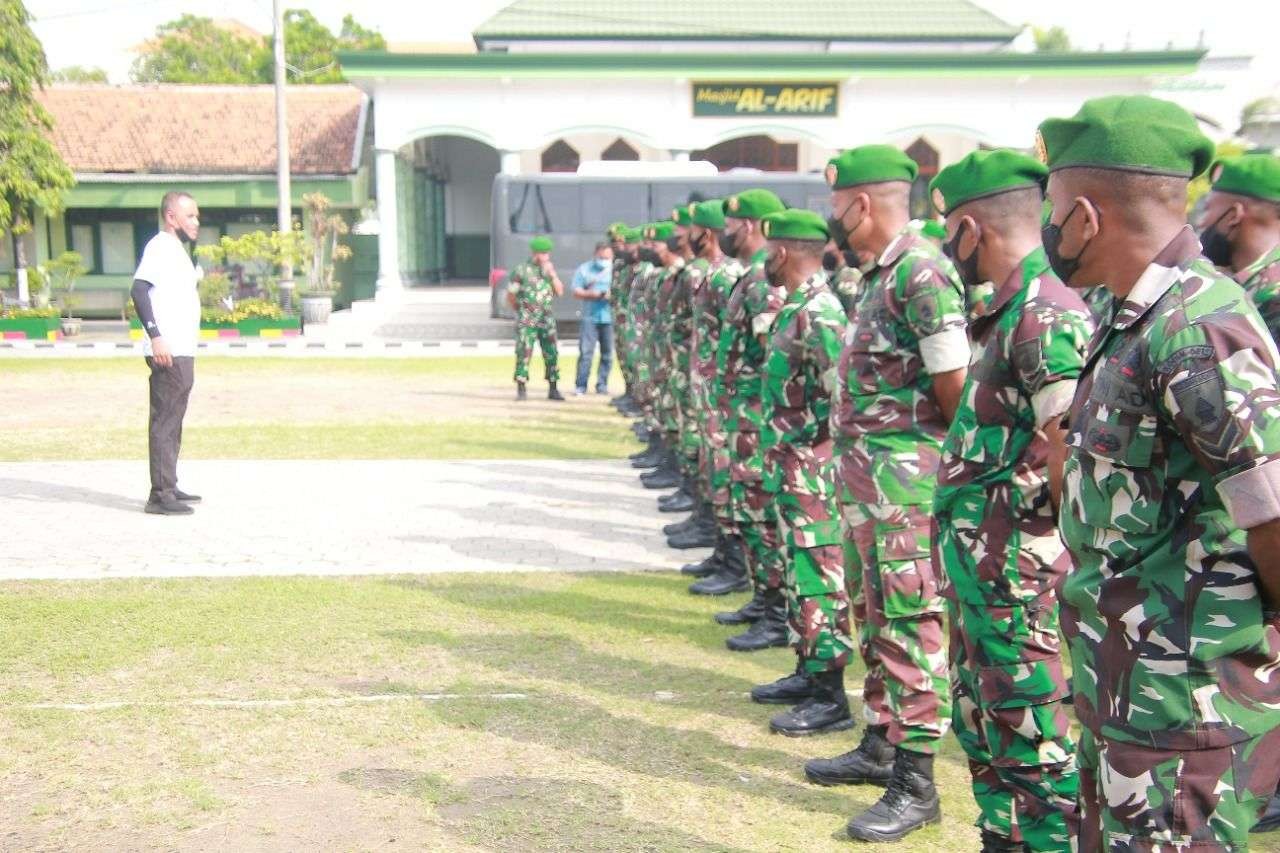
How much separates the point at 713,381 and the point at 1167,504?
14.5 ft

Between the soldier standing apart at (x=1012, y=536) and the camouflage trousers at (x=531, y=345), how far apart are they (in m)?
11.1

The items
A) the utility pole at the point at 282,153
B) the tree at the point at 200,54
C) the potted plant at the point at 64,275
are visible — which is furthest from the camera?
the tree at the point at 200,54

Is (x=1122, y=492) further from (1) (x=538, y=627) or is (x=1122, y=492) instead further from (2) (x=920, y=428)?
(1) (x=538, y=627)

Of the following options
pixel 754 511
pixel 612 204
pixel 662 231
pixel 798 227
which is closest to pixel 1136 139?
pixel 798 227

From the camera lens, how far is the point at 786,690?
15.1 feet

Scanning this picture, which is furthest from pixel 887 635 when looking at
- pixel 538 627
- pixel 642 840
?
pixel 538 627

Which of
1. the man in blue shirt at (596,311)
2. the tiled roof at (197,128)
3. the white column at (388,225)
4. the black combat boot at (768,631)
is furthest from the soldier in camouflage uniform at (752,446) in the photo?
the tiled roof at (197,128)

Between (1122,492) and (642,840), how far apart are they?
2038 mm

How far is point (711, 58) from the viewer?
26.4 metres

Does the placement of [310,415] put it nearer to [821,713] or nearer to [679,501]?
[679,501]

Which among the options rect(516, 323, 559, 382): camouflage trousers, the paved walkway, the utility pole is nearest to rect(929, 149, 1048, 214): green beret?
the paved walkway

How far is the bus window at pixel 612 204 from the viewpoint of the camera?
22.2m

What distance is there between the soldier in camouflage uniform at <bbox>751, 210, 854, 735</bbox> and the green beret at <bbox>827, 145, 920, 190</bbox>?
29.4 inches

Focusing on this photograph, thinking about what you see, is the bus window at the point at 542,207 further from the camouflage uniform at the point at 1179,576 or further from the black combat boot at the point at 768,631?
the camouflage uniform at the point at 1179,576
